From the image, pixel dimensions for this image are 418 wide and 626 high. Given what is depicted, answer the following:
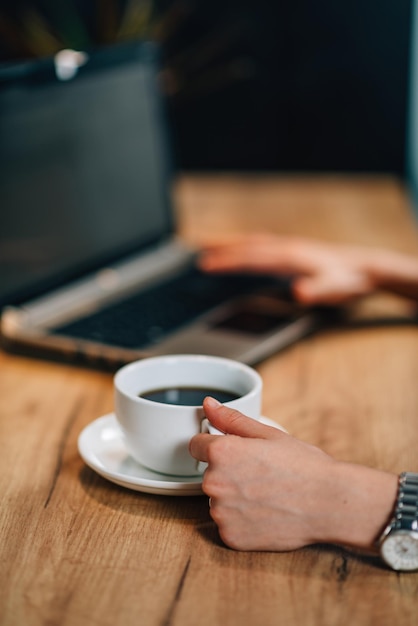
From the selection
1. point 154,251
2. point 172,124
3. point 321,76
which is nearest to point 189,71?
point 172,124

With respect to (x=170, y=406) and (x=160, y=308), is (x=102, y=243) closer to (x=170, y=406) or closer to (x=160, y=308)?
(x=160, y=308)

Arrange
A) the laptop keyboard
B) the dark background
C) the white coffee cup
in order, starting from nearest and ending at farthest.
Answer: the white coffee cup → the laptop keyboard → the dark background

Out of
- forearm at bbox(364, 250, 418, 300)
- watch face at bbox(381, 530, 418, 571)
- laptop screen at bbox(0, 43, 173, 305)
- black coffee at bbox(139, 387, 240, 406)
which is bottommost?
forearm at bbox(364, 250, 418, 300)

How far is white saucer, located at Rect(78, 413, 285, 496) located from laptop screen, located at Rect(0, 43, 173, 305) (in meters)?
0.38

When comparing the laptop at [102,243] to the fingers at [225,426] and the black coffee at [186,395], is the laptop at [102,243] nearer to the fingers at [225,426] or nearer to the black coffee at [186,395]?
the black coffee at [186,395]

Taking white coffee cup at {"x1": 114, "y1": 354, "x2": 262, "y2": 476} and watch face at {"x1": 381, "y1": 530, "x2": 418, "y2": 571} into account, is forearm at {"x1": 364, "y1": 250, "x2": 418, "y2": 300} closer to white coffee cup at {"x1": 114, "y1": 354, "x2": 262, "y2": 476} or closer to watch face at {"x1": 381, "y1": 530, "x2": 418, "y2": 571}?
white coffee cup at {"x1": 114, "y1": 354, "x2": 262, "y2": 476}

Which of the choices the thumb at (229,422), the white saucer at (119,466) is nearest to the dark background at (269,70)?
the white saucer at (119,466)

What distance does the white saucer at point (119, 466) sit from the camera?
746 mm

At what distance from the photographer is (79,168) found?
1361mm

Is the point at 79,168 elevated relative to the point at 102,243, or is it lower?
elevated

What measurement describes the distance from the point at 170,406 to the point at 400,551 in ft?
0.72

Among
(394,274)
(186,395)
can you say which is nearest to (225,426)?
(186,395)

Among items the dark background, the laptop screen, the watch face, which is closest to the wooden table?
the watch face

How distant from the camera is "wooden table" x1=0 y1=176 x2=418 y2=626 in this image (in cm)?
62
